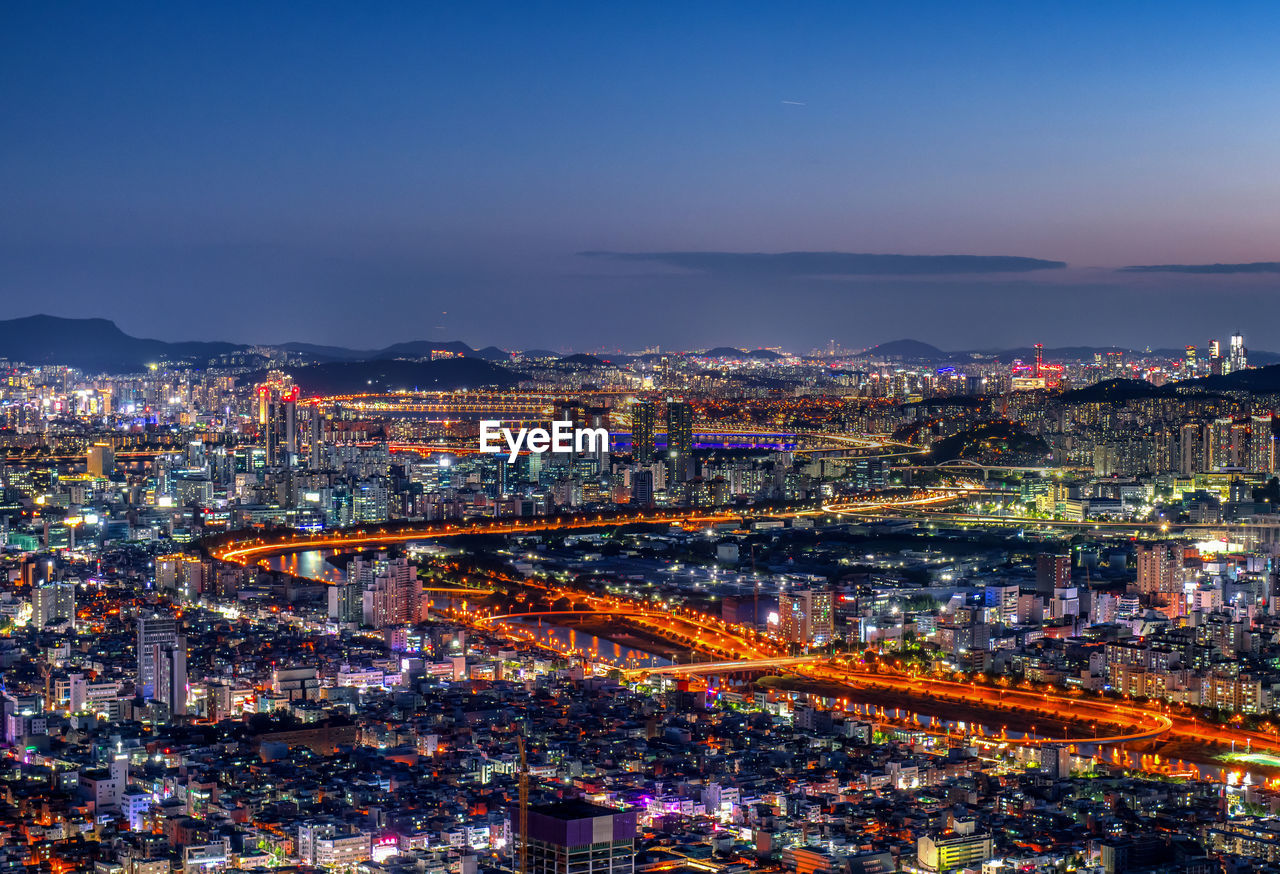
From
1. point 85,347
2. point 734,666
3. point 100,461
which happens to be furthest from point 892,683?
point 85,347

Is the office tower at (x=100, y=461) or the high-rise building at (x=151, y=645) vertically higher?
the office tower at (x=100, y=461)

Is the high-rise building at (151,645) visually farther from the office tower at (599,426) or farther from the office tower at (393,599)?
the office tower at (599,426)

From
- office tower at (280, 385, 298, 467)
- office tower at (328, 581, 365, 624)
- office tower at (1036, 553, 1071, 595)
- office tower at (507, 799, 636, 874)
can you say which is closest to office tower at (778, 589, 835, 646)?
office tower at (1036, 553, 1071, 595)

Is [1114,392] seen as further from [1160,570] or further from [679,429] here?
[1160,570]

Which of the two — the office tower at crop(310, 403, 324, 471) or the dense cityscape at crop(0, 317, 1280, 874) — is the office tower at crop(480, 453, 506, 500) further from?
the office tower at crop(310, 403, 324, 471)

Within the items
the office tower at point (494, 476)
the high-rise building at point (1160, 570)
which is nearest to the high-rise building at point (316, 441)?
the office tower at point (494, 476)

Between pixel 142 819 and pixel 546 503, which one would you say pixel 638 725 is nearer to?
pixel 142 819

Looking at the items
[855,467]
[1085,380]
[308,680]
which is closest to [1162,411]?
[855,467]
